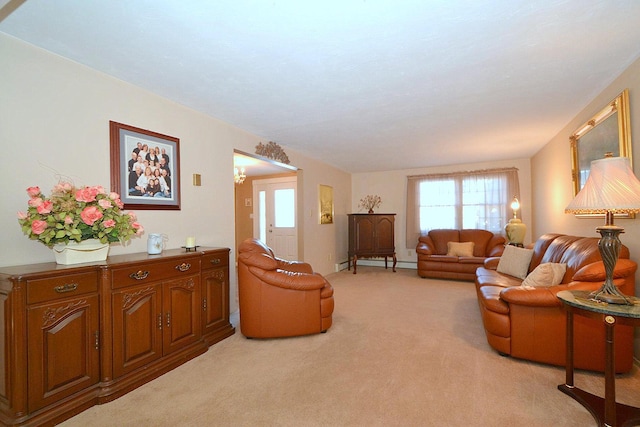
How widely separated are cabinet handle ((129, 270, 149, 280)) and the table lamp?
298cm

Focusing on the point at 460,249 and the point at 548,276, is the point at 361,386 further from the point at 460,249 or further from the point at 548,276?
the point at 460,249

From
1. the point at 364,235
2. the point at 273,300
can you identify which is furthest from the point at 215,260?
the point at 364,235

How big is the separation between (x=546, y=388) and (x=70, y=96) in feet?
13.0

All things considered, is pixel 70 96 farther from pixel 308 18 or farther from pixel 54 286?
pixel 308 18

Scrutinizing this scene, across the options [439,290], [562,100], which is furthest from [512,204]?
[562,100]

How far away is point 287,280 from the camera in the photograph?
2.86 metres

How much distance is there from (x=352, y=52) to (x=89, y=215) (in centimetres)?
206

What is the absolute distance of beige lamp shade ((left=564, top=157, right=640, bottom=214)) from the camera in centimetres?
166

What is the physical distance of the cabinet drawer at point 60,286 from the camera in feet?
5.35

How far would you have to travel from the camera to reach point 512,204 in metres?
5.50

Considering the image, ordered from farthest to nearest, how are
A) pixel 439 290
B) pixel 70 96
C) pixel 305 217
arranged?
1. pixel 305 217
2. pixel 439 290
3. pixel 70 96

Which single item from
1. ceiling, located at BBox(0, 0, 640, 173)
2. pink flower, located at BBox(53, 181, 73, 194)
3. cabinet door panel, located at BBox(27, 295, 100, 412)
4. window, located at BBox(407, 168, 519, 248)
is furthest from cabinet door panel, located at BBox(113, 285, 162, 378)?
window, located at BBox(407, 168, 519, 248)

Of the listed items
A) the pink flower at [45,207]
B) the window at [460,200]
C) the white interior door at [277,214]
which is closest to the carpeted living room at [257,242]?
the pink flower at [45,207]

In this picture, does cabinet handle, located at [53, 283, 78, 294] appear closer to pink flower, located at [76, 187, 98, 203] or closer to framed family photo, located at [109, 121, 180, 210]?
pink flower, located at [76, 187, 98, 203]
